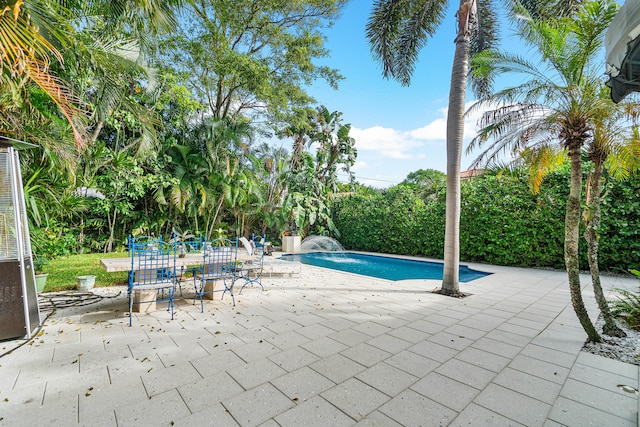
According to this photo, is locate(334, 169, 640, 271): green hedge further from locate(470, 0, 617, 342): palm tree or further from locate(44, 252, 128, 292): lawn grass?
locate(44, 252, 128, 292): lawn grass

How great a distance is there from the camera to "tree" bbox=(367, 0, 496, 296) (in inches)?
217

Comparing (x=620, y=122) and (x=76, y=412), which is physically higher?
(x=620, y=122)

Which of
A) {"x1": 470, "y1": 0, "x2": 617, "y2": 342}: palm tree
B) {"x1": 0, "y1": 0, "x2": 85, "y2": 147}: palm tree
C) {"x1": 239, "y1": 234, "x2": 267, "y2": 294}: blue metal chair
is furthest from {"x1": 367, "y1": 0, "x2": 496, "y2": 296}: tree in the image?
{"x1": 0, "y1": 0, "x2": 85, "y2": 147}: palm tree

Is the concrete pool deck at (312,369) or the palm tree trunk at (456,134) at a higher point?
the palm tree trunk at (456,134)

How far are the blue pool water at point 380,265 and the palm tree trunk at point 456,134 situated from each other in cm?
302

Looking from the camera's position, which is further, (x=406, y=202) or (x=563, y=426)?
(x=406, y=202)

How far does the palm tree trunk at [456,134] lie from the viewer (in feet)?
18.0

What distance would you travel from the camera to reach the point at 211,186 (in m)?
10.6

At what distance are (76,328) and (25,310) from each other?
1.87ft

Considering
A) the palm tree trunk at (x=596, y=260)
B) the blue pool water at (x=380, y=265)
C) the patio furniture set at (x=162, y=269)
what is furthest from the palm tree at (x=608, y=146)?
the patio furniture set at (x=162, y=269)

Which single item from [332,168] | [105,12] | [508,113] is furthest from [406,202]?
[105,12]

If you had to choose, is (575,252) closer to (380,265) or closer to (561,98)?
(561,98)

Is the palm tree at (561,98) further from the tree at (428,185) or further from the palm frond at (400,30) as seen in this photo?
the tree at (428,185)

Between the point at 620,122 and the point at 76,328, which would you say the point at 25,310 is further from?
the point at 620,122
